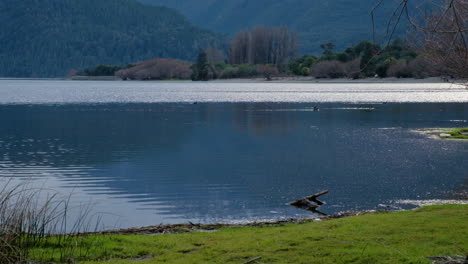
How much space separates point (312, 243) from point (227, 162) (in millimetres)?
19465

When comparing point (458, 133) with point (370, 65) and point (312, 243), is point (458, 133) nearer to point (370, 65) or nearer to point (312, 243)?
→ point (312, 243)

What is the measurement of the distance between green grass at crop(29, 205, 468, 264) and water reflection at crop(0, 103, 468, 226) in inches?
180

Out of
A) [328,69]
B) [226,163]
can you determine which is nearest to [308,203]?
[226,163]

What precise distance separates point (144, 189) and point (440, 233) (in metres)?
13.6

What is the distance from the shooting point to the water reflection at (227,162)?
2139 cm

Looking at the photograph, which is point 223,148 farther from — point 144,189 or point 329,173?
point 144,189

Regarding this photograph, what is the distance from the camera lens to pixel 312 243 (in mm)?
12078

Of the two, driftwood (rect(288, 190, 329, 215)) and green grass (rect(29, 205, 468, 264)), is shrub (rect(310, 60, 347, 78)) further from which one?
green grass (rect(29, 205, 468, 264))

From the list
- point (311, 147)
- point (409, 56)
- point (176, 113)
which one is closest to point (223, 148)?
point (311, 147)

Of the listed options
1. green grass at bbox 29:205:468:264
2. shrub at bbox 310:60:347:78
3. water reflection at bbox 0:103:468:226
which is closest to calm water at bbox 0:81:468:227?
water reflection at bbox 0:103:468:226

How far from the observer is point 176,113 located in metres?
69.2

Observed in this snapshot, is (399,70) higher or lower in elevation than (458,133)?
higher

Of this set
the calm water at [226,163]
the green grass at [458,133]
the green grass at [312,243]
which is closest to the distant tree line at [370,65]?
the calm water at [226,163]

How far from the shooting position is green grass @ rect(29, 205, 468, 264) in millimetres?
11055
